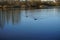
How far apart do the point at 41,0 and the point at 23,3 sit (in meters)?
2.23

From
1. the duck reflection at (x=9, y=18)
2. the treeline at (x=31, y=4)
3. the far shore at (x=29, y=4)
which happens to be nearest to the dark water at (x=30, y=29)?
the duck reflection at (x=9, y=18)

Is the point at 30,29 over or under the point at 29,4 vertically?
under

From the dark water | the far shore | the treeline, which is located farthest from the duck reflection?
the treeline

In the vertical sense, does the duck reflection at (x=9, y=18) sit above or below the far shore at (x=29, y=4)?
below

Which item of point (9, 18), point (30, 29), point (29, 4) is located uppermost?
point (29, 4)

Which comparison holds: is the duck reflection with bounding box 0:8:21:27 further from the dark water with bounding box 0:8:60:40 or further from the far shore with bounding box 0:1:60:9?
the far shore with bounding box 0:1:60:9

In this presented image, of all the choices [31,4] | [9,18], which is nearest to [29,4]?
[31,4]

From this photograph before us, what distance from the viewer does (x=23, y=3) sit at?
21750mm

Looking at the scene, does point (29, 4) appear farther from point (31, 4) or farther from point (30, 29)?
point (30, 29)

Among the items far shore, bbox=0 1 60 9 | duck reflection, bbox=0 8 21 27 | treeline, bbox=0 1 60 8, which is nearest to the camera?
duck reflection, bbox=0 8 21 27

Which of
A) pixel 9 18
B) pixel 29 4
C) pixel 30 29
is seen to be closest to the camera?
pixel 30 29

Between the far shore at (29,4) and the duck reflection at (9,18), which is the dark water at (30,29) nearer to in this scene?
the duck reflection at (9,18)

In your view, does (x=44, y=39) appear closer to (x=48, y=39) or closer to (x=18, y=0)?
(x=48, y=39)

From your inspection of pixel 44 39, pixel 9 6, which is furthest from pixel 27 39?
pixel 9 6
